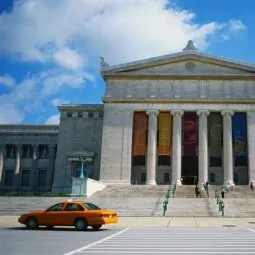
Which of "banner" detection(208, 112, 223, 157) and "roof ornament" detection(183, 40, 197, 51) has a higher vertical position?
"roof ornament" detection(183, 40, 197, 51)

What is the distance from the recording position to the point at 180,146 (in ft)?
171

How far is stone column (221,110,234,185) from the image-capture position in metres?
51.0

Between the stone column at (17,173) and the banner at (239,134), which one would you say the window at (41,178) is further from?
the banner at (239,134)

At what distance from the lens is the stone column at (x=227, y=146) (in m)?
51.0

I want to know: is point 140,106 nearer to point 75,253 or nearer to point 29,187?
point 29,187

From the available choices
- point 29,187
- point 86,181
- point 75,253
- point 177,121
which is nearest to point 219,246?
point 75,253

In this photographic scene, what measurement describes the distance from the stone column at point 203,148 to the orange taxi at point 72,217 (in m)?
32.2

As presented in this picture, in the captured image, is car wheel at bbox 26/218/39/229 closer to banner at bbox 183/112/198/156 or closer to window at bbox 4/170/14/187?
banner at bbox 183/112/198/156

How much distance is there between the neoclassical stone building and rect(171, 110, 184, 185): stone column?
128 millimetres

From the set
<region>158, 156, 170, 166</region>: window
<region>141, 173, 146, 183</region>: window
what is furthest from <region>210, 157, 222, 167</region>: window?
<region>141, 173, 146, 183</region>: window

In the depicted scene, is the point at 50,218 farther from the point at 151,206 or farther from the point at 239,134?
the point at 239,134

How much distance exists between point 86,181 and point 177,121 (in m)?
18.7

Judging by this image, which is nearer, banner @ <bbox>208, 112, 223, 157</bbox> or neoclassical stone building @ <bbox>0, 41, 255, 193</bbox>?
neoclassical stone building @ <bbox>0, 41, 255, 193</bbox>

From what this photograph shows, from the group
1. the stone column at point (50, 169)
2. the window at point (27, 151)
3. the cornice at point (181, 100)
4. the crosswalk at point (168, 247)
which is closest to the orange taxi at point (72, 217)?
the crosswalk at point (168, 247)
